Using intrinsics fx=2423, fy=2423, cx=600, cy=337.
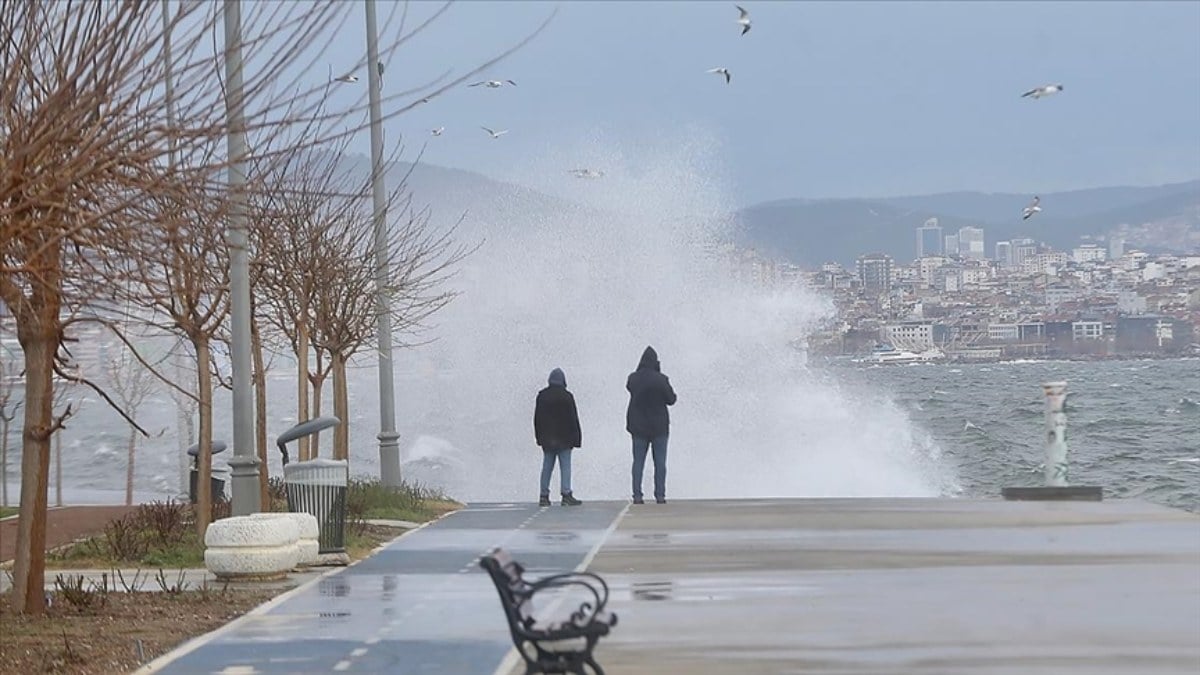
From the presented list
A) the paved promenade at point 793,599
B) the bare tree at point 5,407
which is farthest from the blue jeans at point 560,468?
the bare tree at point 5,407

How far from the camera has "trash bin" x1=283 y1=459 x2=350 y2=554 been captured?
23047mm

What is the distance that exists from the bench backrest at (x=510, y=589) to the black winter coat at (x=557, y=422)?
19.1 m

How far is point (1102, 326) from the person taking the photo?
16450 centimetres

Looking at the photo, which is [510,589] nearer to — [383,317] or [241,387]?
[241,387]

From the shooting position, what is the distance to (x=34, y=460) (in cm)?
1783

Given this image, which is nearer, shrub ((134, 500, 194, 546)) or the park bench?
the park bench

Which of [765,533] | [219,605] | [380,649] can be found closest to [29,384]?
[219,605]

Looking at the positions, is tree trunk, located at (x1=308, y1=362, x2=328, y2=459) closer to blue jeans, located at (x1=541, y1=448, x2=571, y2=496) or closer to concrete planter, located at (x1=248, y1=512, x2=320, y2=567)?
blue jeans, located at (x1=541, y1=448, x2=571, y2=496)

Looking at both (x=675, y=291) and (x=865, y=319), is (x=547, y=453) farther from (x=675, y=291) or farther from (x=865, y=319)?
(x=865, y=319)

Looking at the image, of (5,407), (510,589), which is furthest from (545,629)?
(5,407)


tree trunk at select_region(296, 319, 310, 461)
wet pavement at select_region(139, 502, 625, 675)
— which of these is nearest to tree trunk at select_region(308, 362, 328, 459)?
tree trunk at select_region(296, 319, 310, 461)

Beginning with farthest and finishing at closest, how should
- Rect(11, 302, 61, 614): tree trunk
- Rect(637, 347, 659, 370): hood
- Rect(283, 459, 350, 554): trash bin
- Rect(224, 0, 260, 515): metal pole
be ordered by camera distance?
Rect(637, 347, 659, 370): hood, Rect(283, 459, 350, 554): trash bin, Rect(224, 0, 260, 515): metal pole, Rect(11, 302, 61, 614): tree trunk

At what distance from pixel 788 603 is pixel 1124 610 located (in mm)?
2437

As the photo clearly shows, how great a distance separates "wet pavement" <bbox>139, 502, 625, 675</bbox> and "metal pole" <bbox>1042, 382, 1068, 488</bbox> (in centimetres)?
654
